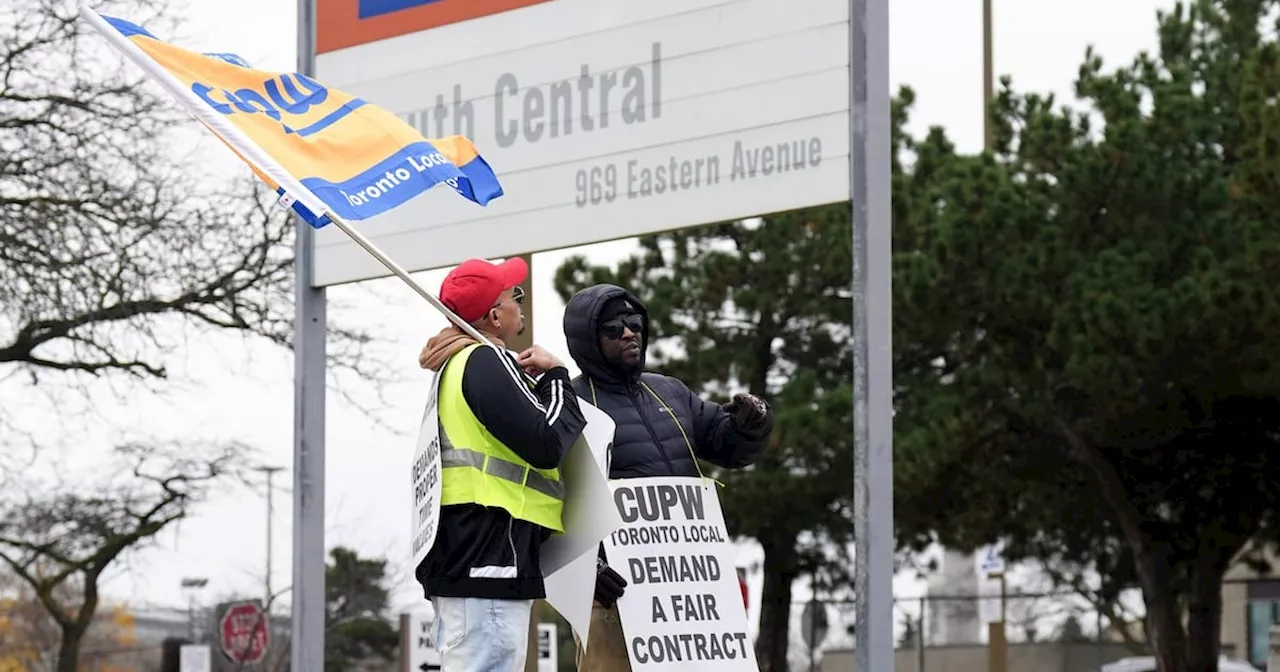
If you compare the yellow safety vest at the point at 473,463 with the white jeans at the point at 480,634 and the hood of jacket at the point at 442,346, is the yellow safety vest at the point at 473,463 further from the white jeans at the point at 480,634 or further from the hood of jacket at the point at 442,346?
the white jeans at the point at 480,634

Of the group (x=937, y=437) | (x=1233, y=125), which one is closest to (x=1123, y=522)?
(x=937, y=437)

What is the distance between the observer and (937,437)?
26.2 metres

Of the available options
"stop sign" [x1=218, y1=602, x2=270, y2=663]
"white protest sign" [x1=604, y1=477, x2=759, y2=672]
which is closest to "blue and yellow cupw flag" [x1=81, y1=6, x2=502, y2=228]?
"white protest sign" [x1=604, y1=477, x2=759, y2=672]

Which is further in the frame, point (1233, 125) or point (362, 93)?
point (1233, 125)

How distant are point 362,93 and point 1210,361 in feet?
50.4

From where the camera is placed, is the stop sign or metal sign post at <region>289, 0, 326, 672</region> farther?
the stop sign

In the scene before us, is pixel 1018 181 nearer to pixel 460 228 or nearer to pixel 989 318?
pixel 989 318

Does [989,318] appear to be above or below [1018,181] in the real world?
below

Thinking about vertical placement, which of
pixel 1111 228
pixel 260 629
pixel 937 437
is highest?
pixel 1111 228

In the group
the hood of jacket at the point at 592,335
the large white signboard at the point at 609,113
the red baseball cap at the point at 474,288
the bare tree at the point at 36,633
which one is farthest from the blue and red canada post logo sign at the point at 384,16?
the bare tree at the point at 36,633

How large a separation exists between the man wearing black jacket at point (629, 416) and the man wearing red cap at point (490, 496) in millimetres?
586

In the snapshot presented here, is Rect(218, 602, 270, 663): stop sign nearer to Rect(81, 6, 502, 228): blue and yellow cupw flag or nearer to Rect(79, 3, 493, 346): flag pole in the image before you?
Rect(81, 6, 502, 228): blue and yellow cupw flag

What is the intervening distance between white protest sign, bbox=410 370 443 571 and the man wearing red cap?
27mm

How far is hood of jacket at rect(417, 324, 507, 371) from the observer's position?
21.9 ft
